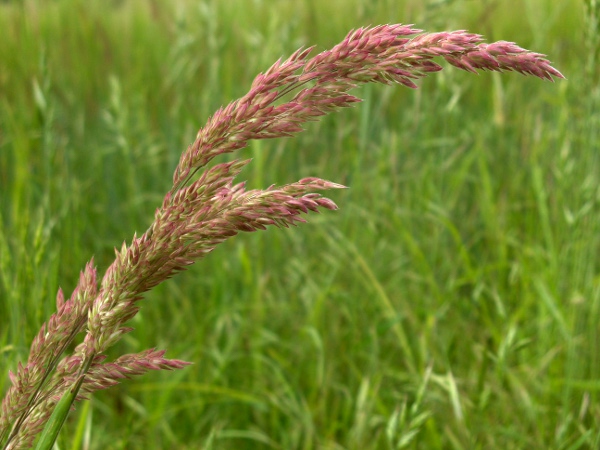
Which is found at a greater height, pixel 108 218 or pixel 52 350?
pixel 52 350

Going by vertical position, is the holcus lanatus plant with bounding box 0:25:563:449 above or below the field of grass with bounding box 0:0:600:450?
above

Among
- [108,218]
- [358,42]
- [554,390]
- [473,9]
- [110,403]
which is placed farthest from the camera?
[473,9]

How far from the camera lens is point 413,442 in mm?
1693

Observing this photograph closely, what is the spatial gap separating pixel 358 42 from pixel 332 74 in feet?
0.13

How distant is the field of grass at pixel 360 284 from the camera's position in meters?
1.82

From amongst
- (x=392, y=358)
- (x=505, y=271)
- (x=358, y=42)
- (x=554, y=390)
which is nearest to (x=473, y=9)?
(x=505, y=271)

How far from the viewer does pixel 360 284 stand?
2.38 m

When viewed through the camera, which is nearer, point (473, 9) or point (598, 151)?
point (598, 151)

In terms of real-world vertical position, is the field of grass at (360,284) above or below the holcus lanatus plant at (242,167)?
below

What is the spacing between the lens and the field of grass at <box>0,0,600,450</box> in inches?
71.6

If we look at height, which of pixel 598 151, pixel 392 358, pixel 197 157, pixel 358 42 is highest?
pixel 358 42

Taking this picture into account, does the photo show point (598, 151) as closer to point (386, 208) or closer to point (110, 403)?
point (386, 208)

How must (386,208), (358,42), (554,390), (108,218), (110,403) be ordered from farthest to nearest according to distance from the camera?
(108,218), (386,208), (110,403), (554,390), (358,42)

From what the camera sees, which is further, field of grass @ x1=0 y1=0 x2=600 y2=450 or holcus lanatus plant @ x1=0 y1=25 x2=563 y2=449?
field of grass @ x1=0 y1=0 x2=600 y2=450
